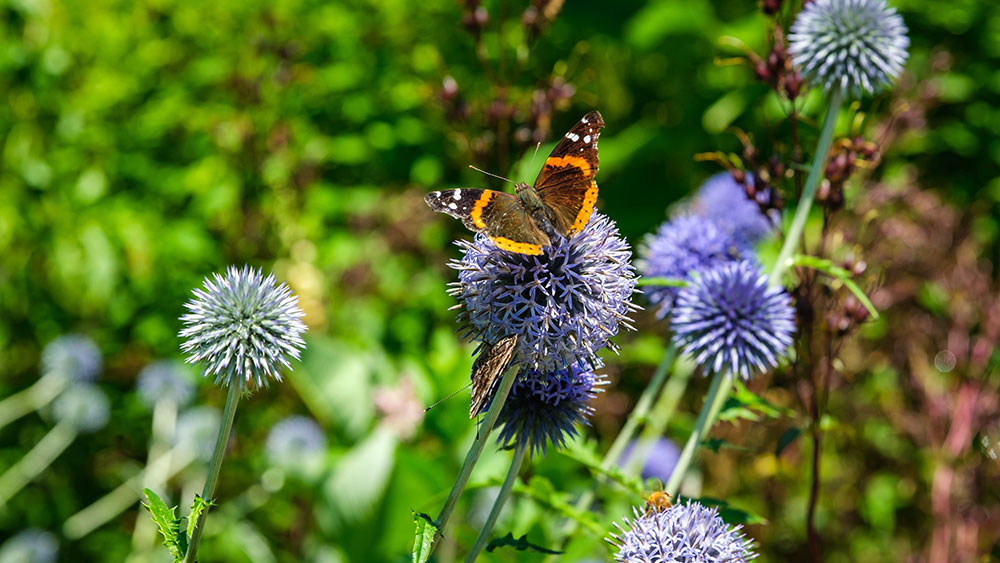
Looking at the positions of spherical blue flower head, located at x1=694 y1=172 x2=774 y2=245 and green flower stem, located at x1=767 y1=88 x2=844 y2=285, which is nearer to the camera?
green flower stem, located at x1=767 y1=88 x2=844 y2=285

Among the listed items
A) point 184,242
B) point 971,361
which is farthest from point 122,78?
point 971,361

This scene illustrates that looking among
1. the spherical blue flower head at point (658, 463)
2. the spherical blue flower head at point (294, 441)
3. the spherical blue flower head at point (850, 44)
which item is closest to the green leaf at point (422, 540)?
the spherical blue flower head at point (850, 44)

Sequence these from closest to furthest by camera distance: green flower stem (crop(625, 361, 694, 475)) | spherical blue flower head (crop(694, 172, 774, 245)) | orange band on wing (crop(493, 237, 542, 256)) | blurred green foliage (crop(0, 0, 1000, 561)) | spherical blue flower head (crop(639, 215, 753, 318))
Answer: orange band on wing (crop(493, 237, 542, 256))
spherical blue flower head (crop(639, 215, 753, 318))
green flower stem (crop(625, 361, 694, 475))
spherical blue flower head (crop(694, 172, 774, 245))
blurred green foliage (crop(0, 0, 1000, 561))

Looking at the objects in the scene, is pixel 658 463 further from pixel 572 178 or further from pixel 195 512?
pixel 195 512

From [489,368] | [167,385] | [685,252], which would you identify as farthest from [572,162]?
[167,385]

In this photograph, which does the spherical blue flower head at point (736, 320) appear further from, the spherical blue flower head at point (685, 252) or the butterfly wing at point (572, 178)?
the butterfly wing at point (572, 178)

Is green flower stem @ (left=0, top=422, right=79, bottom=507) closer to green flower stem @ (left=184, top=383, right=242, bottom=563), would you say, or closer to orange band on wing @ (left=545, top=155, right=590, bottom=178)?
green flower stem @ (left=184, top=383, right=242, bottom=563)

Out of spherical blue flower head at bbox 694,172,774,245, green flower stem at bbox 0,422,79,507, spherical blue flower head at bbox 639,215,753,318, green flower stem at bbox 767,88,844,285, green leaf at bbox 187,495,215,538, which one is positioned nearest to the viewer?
green leaf at bbox 187,495,215,538

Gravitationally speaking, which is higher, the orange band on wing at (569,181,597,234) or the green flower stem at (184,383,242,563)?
the orange band on wing at (569,181,597,234)

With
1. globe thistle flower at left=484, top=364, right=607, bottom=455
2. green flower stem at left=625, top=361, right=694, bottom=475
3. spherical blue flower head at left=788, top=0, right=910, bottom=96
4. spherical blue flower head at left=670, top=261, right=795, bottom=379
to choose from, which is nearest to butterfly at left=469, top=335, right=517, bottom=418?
globe thistle flower at left=484, top=364, right=607, bottom=455
